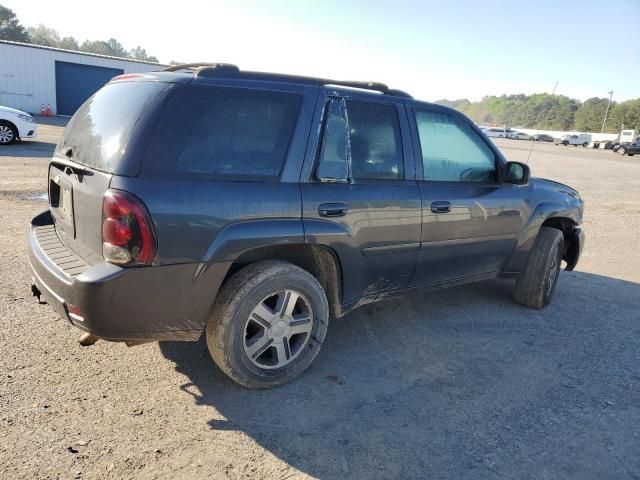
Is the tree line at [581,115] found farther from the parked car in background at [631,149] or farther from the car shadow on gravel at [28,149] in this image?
the car shadow on gravel at [28,149]

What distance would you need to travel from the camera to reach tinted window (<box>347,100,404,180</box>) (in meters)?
3.36

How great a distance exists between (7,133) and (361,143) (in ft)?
44.5

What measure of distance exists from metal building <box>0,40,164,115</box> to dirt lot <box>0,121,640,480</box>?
27557mm

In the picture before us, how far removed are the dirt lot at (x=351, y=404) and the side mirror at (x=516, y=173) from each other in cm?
129

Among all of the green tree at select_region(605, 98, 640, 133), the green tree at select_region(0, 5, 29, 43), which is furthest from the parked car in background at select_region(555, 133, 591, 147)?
the green tree at select_region(0, 5, 29, 43)

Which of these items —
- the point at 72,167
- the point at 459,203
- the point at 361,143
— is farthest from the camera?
the point at 459,203

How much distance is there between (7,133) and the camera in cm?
1339

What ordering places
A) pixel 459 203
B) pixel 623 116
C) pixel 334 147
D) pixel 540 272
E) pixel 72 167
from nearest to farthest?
pixel 72 167, pixel 334 147, pixel 459 203, pixel 540 272, pixel 623 116

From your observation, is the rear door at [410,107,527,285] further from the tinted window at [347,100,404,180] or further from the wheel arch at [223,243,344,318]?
the wheel arch at [223,243,344,318]

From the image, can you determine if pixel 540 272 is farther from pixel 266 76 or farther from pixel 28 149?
pixel 28 149

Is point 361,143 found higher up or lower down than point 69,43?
lower down

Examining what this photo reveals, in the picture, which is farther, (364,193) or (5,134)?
(5,134)

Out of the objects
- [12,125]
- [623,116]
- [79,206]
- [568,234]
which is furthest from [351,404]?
[623,116]

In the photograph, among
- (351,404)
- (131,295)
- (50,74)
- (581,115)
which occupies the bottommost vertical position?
(351,404)
